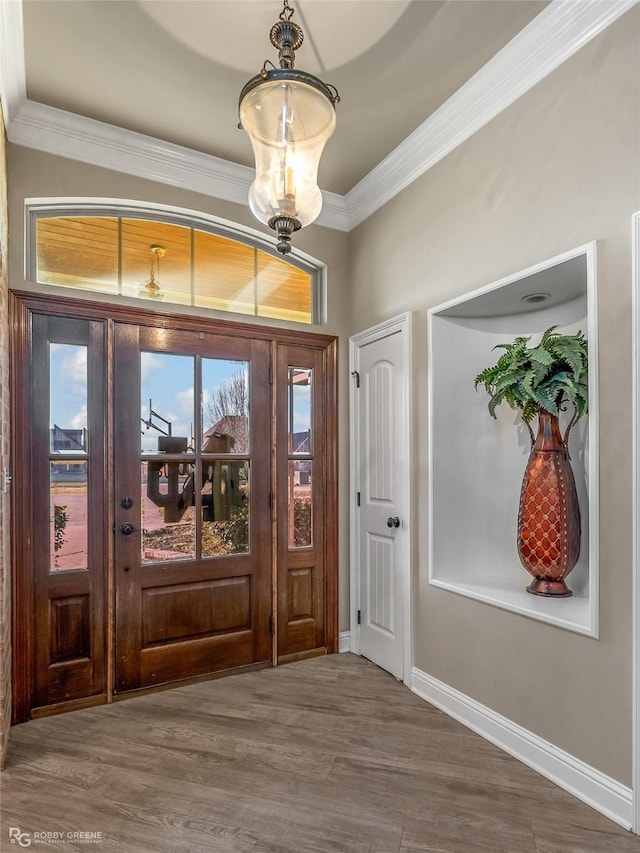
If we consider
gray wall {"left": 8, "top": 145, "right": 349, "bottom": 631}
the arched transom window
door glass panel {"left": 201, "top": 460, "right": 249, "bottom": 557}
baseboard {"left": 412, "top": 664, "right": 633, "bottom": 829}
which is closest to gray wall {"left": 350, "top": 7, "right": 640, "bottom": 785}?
baseboard {"left": 412, "top": 664, "right": 633, "bottom": 829}

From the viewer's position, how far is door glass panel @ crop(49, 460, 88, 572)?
2.56 metres

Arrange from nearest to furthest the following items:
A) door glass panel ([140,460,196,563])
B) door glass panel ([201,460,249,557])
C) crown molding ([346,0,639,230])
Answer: crown molding ([346,0,639,230]) → door glass panel ([140,460,196,563]) → door glass panel ([201,460,249,557])

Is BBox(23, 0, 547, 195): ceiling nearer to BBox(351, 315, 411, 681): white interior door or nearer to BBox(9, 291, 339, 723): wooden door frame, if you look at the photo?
BBox(9, 291, 339, 723): wooden door frame

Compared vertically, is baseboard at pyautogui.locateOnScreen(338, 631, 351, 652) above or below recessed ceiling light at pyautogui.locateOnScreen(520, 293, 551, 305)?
below

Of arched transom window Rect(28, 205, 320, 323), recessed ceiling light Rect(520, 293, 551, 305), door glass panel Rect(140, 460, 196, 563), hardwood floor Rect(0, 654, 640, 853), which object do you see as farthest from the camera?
door glass panel Rect(140, 460, 196, 563)

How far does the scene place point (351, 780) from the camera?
2.01 metres

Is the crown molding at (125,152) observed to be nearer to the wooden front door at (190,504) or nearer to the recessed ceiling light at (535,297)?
the wooden front door at (190,504)

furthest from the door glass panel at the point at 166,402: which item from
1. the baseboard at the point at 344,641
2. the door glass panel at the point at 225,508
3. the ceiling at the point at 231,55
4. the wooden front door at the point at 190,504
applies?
the baseboard at the point at 344,641

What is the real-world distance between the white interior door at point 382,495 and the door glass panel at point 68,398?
1.71 metres

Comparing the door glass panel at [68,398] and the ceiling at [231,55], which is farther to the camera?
the door glass panel at [68,398]

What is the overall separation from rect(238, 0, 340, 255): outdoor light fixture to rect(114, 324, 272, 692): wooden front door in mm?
1422

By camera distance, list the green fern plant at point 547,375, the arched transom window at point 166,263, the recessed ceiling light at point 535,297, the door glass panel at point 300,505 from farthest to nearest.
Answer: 1. the door glass panel at point 300,505
2. the arched transom window at point 166,263
3. the recessed ceiling light at point 535,297
4. the green fern plant at point 547,375

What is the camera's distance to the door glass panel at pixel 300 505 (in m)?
3.24

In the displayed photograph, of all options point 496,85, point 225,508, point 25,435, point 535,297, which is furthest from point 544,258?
Answer: point 25,435
